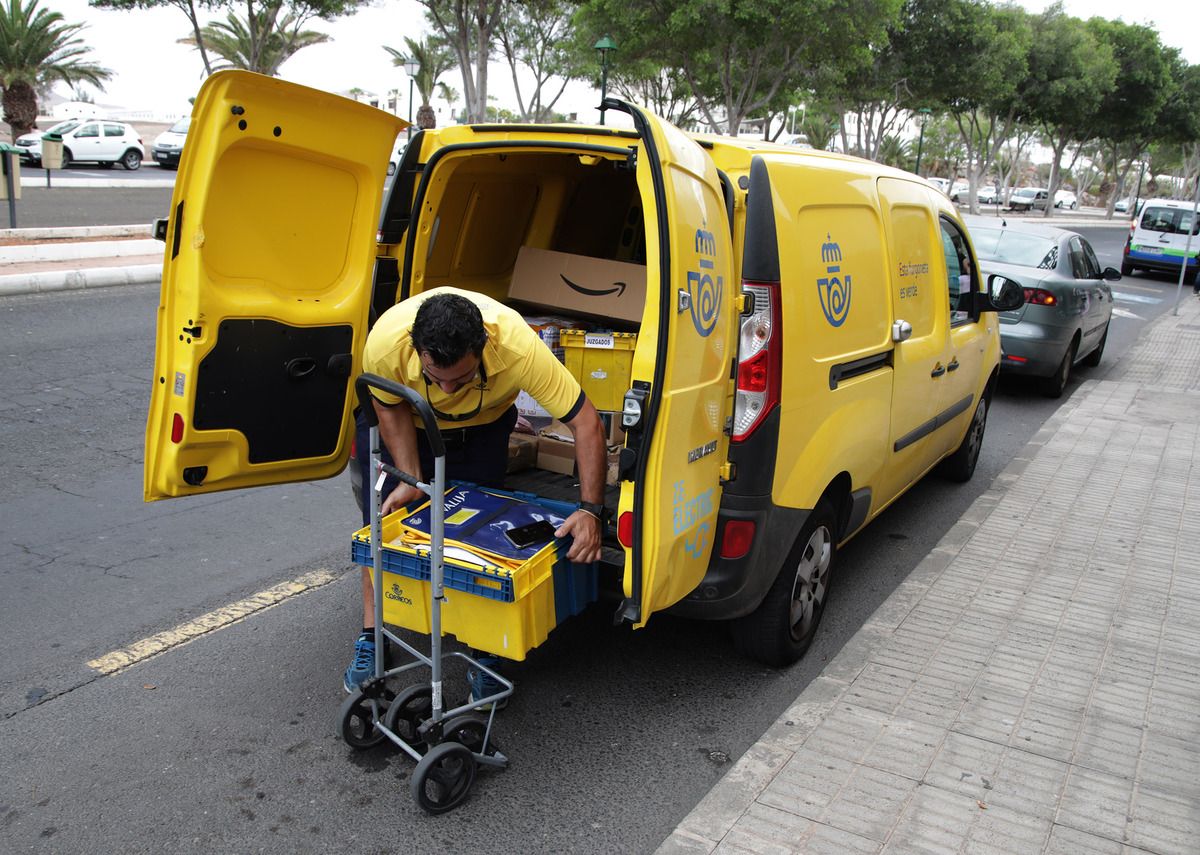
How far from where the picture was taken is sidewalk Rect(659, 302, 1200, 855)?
3023 mm

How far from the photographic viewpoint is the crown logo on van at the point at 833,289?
3.71 m

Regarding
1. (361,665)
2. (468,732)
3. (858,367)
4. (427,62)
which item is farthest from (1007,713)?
(427,62)

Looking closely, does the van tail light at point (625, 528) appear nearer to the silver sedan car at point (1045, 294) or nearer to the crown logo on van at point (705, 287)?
the crown logo on van at point (705, 287)

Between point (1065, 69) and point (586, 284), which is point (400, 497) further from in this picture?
point (1065, 69)

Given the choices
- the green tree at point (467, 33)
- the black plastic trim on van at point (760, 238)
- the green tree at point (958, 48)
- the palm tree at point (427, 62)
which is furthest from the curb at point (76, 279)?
the palm tree at point (427, 62)

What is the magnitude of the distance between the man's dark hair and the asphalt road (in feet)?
Result: 4.49

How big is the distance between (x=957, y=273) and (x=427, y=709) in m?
3.98

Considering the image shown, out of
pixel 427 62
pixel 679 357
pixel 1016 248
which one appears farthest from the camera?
pixel 427 62

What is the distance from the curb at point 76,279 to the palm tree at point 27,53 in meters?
27.8

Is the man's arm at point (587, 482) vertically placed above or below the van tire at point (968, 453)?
above

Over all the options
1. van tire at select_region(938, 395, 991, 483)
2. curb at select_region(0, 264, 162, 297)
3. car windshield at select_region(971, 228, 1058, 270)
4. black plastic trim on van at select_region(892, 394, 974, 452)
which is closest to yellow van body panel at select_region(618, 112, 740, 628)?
black plastic trim on van at select_region(892, 394, 974, 452)

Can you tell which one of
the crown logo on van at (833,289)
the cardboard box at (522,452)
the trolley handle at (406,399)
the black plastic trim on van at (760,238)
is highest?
the black plastic trim on van at (760,238)

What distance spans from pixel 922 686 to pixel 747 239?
75.2 inches

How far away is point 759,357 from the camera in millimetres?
3395
